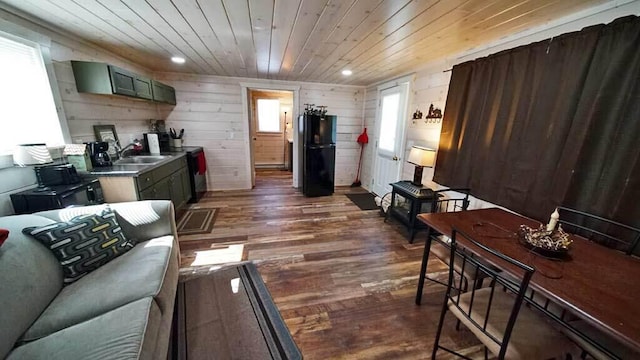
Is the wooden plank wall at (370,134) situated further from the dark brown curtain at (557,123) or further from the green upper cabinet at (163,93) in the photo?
the green upper cabinet at (163,93)

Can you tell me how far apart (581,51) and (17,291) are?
11.5ft

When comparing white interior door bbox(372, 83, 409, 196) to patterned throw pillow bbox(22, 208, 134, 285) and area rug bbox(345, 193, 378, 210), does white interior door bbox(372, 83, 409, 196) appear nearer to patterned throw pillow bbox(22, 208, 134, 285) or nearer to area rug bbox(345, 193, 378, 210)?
area rug bbox(345, 193, 378, 210)

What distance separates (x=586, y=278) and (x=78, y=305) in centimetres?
250

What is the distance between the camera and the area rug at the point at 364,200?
3.92 m

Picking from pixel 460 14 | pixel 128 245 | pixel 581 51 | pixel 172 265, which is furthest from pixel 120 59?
pixel 581 51

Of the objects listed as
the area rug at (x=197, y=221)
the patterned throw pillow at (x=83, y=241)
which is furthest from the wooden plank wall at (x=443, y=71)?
the patterned throw pillow at (x=83, y=241)

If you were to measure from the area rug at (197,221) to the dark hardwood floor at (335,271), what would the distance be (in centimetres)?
10

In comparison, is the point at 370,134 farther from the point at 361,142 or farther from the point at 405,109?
the point at 405,109

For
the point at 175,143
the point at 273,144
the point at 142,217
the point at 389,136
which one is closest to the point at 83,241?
the point at 142,217

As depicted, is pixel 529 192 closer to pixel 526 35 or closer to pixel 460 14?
pixel 526 35

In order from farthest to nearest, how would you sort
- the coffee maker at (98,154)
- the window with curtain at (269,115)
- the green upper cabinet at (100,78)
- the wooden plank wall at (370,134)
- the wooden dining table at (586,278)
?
the window with curtain at (269,115), the wooden plank wall at (370,134), the coffee maker at (98,154), the green upper cabinet at (100,78), the wooden dining table at (586,278)

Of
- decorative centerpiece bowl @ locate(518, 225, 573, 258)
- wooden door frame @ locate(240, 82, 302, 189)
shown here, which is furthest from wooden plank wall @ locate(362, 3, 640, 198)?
wooden door frame @ locate(240, 82, 302, 189)

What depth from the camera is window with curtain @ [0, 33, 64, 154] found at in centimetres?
169

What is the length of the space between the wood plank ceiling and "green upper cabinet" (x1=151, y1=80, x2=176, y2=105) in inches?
16.0
